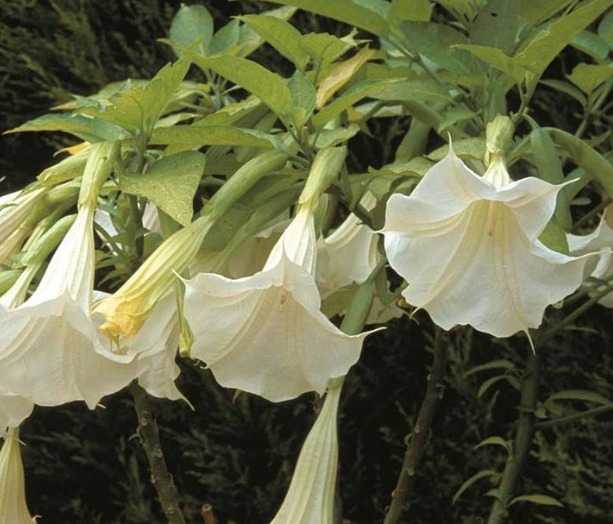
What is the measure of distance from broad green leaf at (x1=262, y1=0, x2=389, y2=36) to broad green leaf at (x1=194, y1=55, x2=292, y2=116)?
14 cm

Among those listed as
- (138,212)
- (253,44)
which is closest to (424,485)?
(253,44)

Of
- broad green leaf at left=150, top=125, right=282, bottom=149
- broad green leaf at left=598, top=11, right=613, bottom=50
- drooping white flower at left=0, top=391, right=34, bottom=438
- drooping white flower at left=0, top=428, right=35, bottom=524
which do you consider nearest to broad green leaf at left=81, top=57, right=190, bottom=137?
broad green leaf at left=150, top=125, right=282, bottom=149

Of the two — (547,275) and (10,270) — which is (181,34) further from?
(547,275)

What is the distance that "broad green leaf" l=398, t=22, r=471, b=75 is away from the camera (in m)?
0.86

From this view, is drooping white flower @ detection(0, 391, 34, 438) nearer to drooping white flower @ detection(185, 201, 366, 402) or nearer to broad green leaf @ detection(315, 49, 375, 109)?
drooping white flower @ detection(185, 201, 366, 402)

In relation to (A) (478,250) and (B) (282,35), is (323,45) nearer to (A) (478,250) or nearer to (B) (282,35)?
(B) (282,35)

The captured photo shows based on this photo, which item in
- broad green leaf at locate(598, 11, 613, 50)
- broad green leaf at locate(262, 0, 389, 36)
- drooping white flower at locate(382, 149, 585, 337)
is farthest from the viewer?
broad green leaf at locate(598, 11, 613, 50)

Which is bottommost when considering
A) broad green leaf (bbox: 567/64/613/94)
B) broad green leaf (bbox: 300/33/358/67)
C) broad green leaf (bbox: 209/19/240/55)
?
broad green leaf (bbox: 567/64/613/94)

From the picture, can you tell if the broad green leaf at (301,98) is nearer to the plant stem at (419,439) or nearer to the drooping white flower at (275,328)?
the drooping white flower at (275,328)

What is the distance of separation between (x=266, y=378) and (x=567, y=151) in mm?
341

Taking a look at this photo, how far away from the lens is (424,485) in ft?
5.33

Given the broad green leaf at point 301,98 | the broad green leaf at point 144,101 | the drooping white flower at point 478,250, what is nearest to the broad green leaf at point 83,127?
the broad green leaf at point 144,101

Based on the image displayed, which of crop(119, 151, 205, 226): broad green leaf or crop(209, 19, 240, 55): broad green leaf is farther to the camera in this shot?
crop(209, 19, 240, 55): broad green leaf

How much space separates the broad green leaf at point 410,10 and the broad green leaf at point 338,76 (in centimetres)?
5
